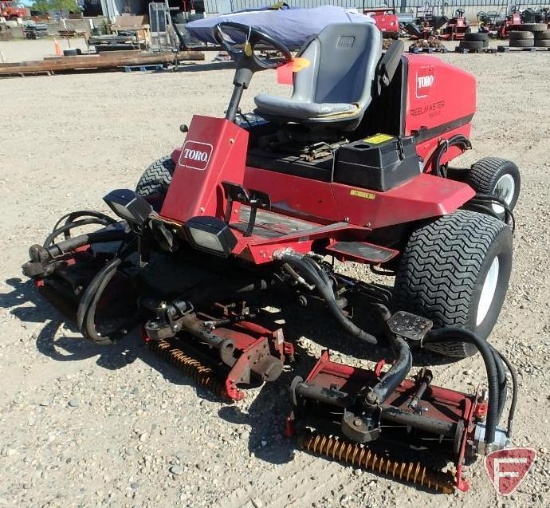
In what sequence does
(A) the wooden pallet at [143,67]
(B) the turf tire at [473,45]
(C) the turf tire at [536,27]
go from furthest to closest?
1. (C) the turf tire at [536,27]
2. (B) the turf tire at [473,45]
3. (A) the wooden pallet at [143,67]

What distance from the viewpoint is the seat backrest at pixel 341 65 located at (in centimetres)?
351

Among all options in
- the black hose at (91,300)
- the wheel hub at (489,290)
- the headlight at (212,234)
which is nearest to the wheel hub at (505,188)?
the wheel hub at (489,290)

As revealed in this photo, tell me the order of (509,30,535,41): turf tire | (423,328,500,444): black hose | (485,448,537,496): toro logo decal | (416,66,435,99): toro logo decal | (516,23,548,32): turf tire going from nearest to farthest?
(423,328,500,444): black hose → (485,448,537,496): toro logo decal → (416,66,435,99): toro logo decal → (509,30,535,41): turf tire → (516,23,548,32): turf tire

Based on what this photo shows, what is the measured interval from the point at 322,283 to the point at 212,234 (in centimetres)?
53

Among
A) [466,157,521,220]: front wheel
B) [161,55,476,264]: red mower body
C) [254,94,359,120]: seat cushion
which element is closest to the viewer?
[161,55,476,264]: red mower body

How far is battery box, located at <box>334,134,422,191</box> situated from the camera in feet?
9.51

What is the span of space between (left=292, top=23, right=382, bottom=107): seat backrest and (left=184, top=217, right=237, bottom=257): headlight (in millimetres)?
1468

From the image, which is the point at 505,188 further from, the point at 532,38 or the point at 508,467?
the point at 532,38

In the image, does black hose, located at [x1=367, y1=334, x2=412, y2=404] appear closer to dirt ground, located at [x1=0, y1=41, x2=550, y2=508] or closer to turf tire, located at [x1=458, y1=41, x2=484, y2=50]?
dirt ground, located at [x1=0, y1=41, x2=550, y2=508]

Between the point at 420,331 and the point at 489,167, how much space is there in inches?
84.4

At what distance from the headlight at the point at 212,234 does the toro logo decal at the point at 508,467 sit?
1.32 meters

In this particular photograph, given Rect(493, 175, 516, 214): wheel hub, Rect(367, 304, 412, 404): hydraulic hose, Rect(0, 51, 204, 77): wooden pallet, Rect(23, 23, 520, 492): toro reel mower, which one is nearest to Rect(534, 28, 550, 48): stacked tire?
Rect(0, 51, 204, 77): wooden pallet

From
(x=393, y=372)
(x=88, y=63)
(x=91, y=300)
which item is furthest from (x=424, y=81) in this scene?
(x=88, y=63)

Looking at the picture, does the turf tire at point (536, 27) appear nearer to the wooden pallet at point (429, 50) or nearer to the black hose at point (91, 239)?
the wooden pallet at point (429, 50)
